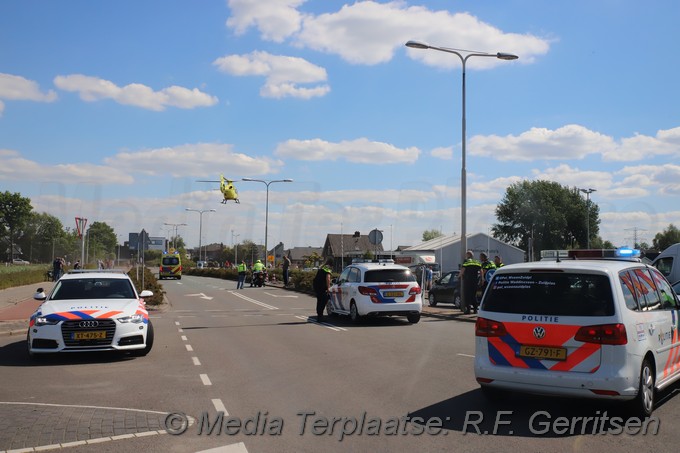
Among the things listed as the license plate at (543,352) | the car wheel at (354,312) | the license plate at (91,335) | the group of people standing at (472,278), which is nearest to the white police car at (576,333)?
the license plate at (543,352)

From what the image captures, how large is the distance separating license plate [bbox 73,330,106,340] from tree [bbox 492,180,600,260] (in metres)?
59.6

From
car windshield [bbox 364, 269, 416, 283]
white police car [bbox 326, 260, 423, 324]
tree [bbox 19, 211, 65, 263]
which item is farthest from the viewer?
tree [bbox 19, 211, 65, 263]

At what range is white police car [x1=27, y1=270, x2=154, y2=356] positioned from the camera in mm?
10750

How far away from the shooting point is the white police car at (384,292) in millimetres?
17484

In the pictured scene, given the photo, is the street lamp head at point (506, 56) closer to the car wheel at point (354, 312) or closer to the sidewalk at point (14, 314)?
the car wheel at point (354, 312)

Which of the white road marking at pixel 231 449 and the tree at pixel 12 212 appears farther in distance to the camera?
the tree at pixel 12 212

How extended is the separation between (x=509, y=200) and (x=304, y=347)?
70.8m

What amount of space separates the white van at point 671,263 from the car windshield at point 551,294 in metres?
10.5

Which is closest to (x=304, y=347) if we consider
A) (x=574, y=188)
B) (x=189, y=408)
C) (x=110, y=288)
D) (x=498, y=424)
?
(x=110, y=288)

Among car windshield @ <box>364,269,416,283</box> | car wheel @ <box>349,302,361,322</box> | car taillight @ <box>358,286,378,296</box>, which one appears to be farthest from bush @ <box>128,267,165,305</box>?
car windshield @ <box>364,269,416,283</box>

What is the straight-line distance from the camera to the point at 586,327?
6.83 m

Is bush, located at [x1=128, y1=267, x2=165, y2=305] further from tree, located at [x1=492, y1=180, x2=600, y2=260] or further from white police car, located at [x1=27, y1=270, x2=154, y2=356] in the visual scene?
tree, located at [x1=492, y1=180, x2=600, y2=260]

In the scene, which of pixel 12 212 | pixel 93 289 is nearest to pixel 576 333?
pixel 93 289

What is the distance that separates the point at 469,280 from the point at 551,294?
41.1ft
